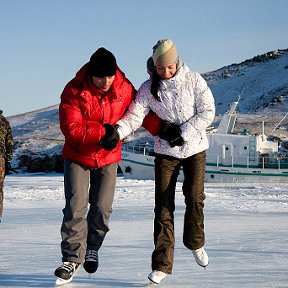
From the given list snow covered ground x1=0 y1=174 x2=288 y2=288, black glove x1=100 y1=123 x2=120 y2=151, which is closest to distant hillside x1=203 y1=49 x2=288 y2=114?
snow covered ground x1=0 y1=174 x2=288 y2=288

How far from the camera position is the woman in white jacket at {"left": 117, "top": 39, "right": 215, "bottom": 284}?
451 centimetres

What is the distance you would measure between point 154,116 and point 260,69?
4947 centimetres

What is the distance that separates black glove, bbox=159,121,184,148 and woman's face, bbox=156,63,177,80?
13.4 inches

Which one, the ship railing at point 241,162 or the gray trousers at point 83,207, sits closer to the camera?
the gray trousers at point 83,207

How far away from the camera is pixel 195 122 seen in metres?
4.53

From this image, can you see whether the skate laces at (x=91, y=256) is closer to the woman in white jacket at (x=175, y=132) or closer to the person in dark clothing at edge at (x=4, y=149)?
the woman in white jacket at (x=175, y=132)

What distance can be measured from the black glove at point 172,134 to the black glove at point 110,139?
0.37 m

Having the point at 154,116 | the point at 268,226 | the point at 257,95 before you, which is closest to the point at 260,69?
the point at 257,95

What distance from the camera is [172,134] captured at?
450 centimetres

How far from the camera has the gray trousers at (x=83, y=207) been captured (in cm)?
442

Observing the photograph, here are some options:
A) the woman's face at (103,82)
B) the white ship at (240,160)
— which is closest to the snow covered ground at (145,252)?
the woman's face at (103,82)

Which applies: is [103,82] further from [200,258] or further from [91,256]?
[200,258]

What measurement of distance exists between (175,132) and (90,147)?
61cm

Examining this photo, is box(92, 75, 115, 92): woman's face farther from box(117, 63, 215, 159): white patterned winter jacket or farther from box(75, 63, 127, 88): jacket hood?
box(117, 63, 215, 159): white patterned winter jacket
